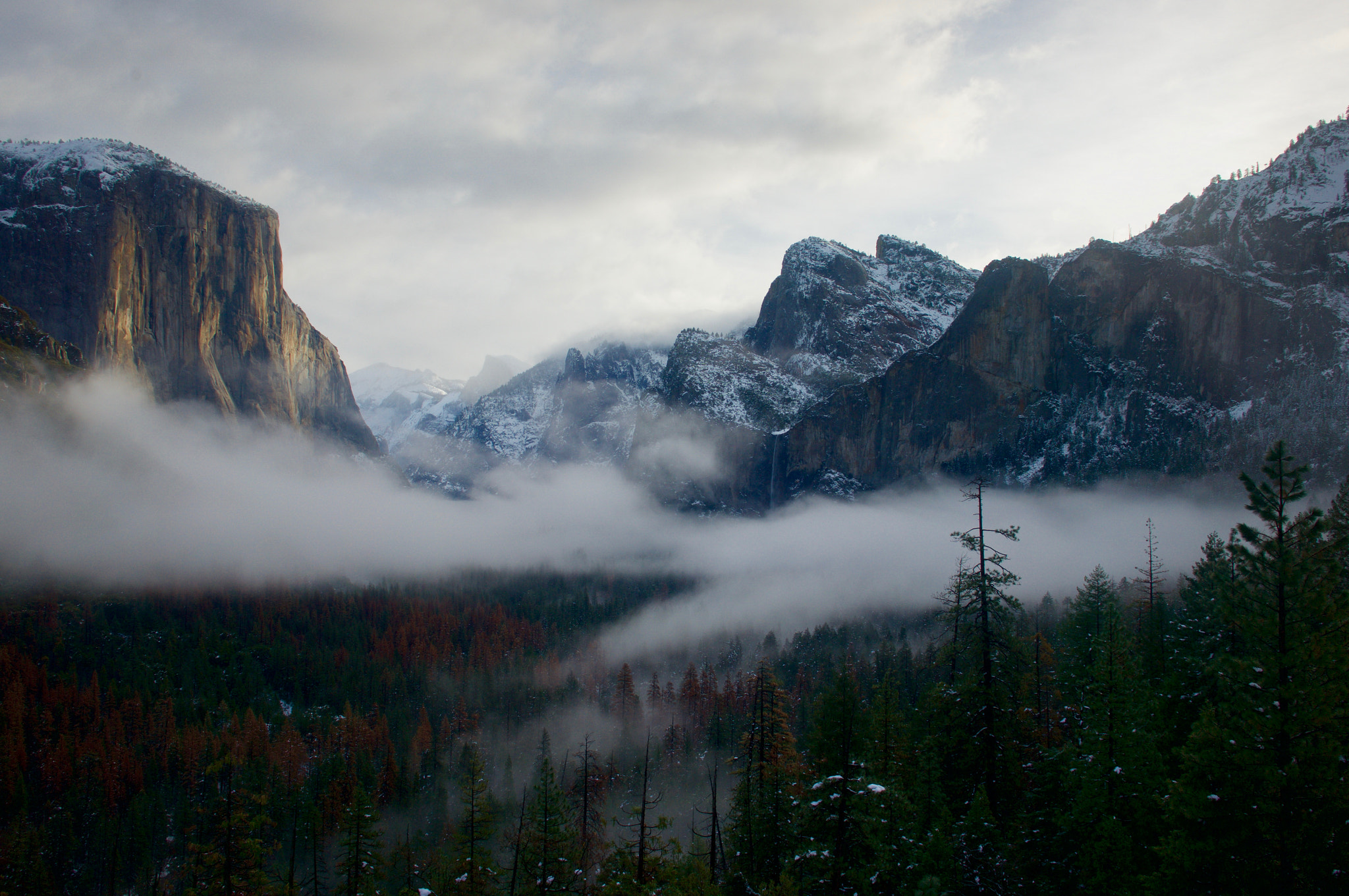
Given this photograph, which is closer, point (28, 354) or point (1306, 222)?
point (28, 354)

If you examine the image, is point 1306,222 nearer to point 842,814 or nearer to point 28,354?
point 842,814

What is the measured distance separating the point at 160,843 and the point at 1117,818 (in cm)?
9165

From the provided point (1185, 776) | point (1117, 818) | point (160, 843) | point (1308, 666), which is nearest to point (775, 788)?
point (1117, 818)

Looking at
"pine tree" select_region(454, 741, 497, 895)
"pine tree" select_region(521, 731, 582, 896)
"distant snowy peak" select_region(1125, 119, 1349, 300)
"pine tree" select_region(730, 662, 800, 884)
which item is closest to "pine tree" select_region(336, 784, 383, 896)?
"pine tree" select_region(454, 741, 497, 895)

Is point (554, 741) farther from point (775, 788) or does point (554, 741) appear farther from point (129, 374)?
point (129, 374)

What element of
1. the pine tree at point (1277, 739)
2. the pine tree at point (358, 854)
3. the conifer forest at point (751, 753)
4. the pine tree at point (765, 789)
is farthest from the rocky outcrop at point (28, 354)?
the pine tree at point (1277, 739)

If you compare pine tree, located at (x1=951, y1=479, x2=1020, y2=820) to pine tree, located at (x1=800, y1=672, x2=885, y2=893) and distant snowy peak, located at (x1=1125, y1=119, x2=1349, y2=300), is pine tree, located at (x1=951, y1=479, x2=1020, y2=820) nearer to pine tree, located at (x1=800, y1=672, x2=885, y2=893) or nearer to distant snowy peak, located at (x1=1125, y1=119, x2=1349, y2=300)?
pine tree, located at (x1=800, y1=672, x2=885, y2=893)

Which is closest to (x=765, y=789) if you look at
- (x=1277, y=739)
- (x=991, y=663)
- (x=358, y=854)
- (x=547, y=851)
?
(x=547, y=851)

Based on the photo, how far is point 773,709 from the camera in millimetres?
37719

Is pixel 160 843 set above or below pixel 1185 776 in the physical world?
below

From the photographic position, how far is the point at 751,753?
38.5 meters

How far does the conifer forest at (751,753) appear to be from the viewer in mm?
20297

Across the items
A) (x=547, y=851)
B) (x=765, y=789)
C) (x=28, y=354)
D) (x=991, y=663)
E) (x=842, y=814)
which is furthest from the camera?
A: (x=28, y=354)

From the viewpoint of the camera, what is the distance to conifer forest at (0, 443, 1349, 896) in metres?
20.3
